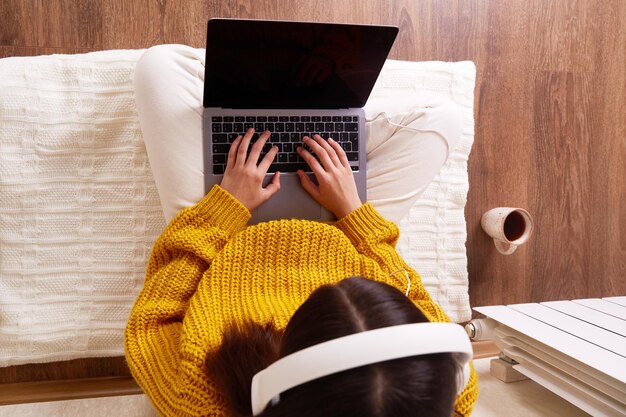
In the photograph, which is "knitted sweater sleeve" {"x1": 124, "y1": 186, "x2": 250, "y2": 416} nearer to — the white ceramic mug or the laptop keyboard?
the laptop keyboard

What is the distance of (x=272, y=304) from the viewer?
2.32 ft

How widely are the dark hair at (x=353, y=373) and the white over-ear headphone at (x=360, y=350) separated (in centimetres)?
2

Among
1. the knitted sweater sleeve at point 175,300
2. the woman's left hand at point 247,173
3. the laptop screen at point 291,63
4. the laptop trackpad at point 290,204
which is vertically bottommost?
the knitted sweater sleeve at point 175,300

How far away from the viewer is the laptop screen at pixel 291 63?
0.75 metres

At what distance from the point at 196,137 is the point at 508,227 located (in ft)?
2.74

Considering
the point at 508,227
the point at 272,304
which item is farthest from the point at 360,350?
the point at 508,227

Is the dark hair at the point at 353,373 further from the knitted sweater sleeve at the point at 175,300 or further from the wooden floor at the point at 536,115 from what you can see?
the wooden floor at the point at 536,115

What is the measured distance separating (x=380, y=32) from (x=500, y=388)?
0.83 meters

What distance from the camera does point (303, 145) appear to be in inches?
35.5

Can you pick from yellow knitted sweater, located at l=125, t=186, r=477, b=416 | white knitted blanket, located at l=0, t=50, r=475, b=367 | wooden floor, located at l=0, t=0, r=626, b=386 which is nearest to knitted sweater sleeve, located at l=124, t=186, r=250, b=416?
yellow knitted sweater, located at l=125, t=186, r=477, b=416

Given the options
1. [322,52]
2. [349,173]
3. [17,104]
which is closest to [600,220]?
[349,173]

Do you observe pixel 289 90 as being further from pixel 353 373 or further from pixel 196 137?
pixel 353 373

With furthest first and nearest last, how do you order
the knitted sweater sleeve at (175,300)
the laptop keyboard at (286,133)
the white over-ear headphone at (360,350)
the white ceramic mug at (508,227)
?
1. the white ceramic mug at (508,227)
2. the laptop keyboard at (286,133)
3. the knitted sweater sleeve at (175,300)
4. the white over-ear headphone at (360,350)

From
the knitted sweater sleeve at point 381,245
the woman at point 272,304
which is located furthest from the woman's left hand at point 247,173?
the knitted sweater sleeve at point 381,245
